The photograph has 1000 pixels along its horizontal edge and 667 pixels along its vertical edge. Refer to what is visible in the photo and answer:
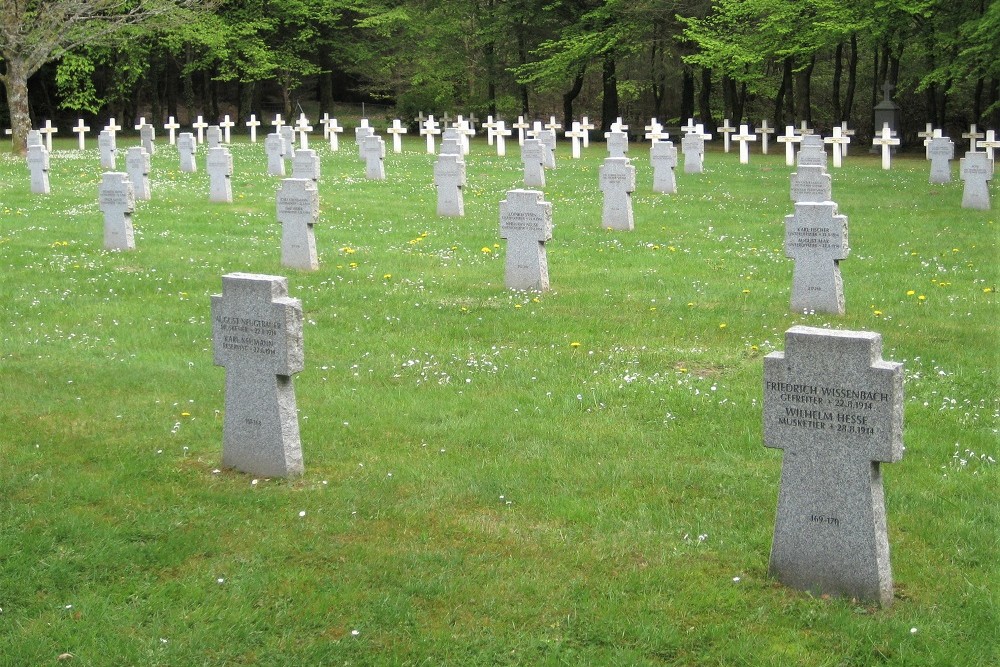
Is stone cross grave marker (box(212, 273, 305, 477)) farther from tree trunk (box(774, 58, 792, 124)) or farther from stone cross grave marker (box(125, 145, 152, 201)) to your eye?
tree trunk (box(774, 58, 792, 124))

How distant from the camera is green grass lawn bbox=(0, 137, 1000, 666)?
5.34 m

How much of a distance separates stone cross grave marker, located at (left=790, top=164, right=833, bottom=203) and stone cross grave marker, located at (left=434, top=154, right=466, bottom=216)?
Result: 552cm

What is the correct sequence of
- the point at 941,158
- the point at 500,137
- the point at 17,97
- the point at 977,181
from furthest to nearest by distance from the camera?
the point at 500,137, the point at 17,97, the point at 941,158, the point at 977,181

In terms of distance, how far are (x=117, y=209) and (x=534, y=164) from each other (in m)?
11.9

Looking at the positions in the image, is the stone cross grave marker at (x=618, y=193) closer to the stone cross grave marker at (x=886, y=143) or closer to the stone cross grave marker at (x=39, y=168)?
the stone cross grave marker at (x=39, y=168)

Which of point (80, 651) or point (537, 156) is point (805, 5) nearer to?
point (537, 156)

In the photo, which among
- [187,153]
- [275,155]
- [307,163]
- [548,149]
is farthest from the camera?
[548,149]

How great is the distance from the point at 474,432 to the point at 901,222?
13.8 m

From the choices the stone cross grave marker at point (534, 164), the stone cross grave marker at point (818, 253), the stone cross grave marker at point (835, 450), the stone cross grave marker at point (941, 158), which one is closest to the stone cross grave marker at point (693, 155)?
the stone cross grave marker at point (534, 164)

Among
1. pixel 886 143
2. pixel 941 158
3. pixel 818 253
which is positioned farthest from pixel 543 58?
pixel 818 253

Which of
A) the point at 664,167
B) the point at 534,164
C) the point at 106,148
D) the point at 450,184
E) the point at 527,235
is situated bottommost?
the point at 527,235

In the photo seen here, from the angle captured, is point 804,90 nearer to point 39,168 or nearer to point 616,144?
point 616,144

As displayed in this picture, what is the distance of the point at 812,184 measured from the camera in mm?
19703

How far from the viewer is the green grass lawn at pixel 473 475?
5344mm
